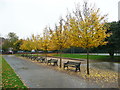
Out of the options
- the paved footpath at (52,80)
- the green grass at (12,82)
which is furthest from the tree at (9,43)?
the green grass at (12,82)

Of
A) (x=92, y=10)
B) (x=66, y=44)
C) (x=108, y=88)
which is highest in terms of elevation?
(x=92, y=10)

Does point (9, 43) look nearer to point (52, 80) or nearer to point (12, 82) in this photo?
point (12, 82)

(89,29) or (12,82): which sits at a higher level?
(89,29)

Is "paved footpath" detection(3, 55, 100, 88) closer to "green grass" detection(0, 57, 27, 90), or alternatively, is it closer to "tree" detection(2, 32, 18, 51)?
"green grass" detection(0, 57, 27, 90)

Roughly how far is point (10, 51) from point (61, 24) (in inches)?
1603

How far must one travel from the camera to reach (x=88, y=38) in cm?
833

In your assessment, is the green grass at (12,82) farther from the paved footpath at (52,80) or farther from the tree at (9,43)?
the tree at (9,43)

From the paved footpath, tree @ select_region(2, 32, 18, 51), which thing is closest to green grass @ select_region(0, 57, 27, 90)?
the paved footpath

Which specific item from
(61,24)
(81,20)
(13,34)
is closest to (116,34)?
(61,24)

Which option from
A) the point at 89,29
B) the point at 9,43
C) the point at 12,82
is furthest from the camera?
the point at 9,43

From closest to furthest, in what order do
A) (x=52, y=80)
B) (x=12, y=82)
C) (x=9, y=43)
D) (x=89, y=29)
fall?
(x=12, y=82) < (x=52, y=80) < (x=89, y=29) < (x=9, y=43)

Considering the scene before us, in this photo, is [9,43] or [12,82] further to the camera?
[9,43]

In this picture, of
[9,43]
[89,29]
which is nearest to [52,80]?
[89,29]

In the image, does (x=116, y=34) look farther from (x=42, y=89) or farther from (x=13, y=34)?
(x=13, y=34)
